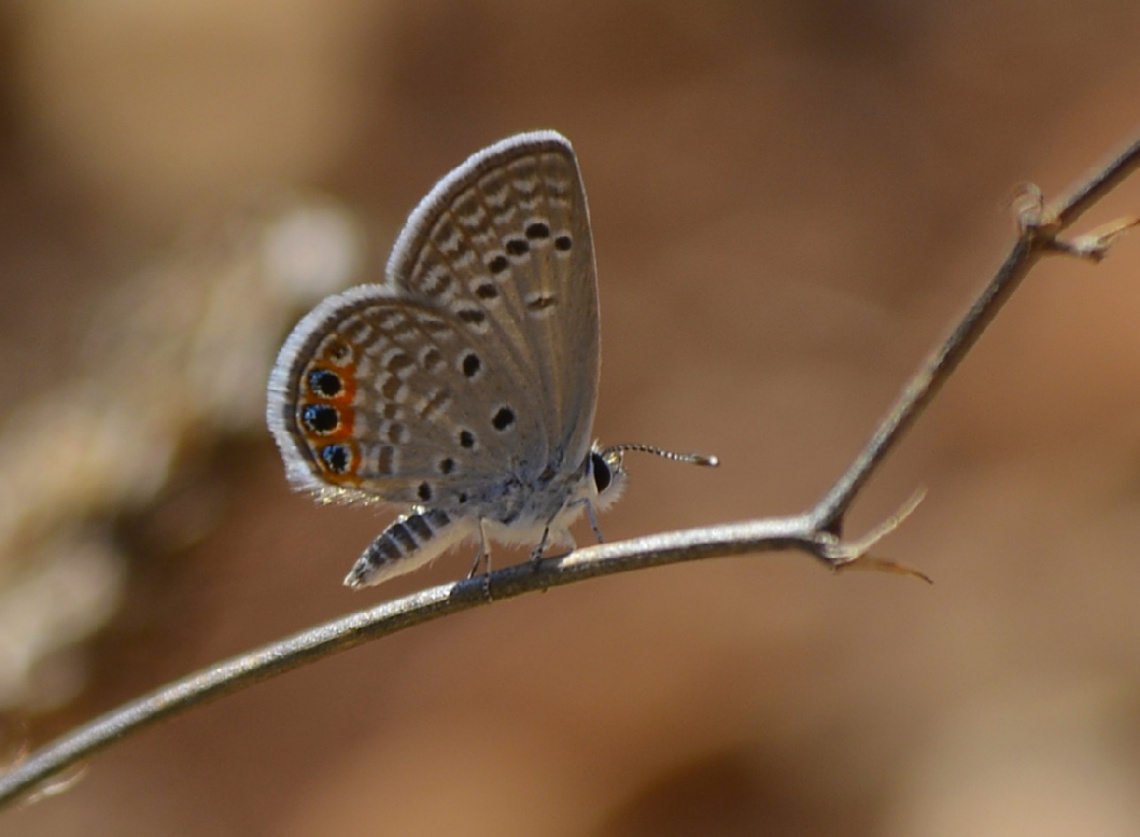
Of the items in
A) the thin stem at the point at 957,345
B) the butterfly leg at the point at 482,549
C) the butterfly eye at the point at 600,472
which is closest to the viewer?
the thin stem at the point at 957,345

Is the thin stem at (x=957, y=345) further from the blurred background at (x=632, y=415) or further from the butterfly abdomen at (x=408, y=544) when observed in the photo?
the butterfly abdomen at (x=408, y=544)

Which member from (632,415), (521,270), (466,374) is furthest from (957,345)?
(632,415)

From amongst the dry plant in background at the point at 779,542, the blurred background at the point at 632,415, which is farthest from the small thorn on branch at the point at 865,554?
the blurred background at the point at 632,415

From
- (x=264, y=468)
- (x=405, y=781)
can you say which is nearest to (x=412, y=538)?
(x=264, y=468)

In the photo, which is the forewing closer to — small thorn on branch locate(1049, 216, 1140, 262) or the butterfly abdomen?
the butterfly abdomen

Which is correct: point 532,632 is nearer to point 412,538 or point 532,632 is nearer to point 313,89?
point 412,538
